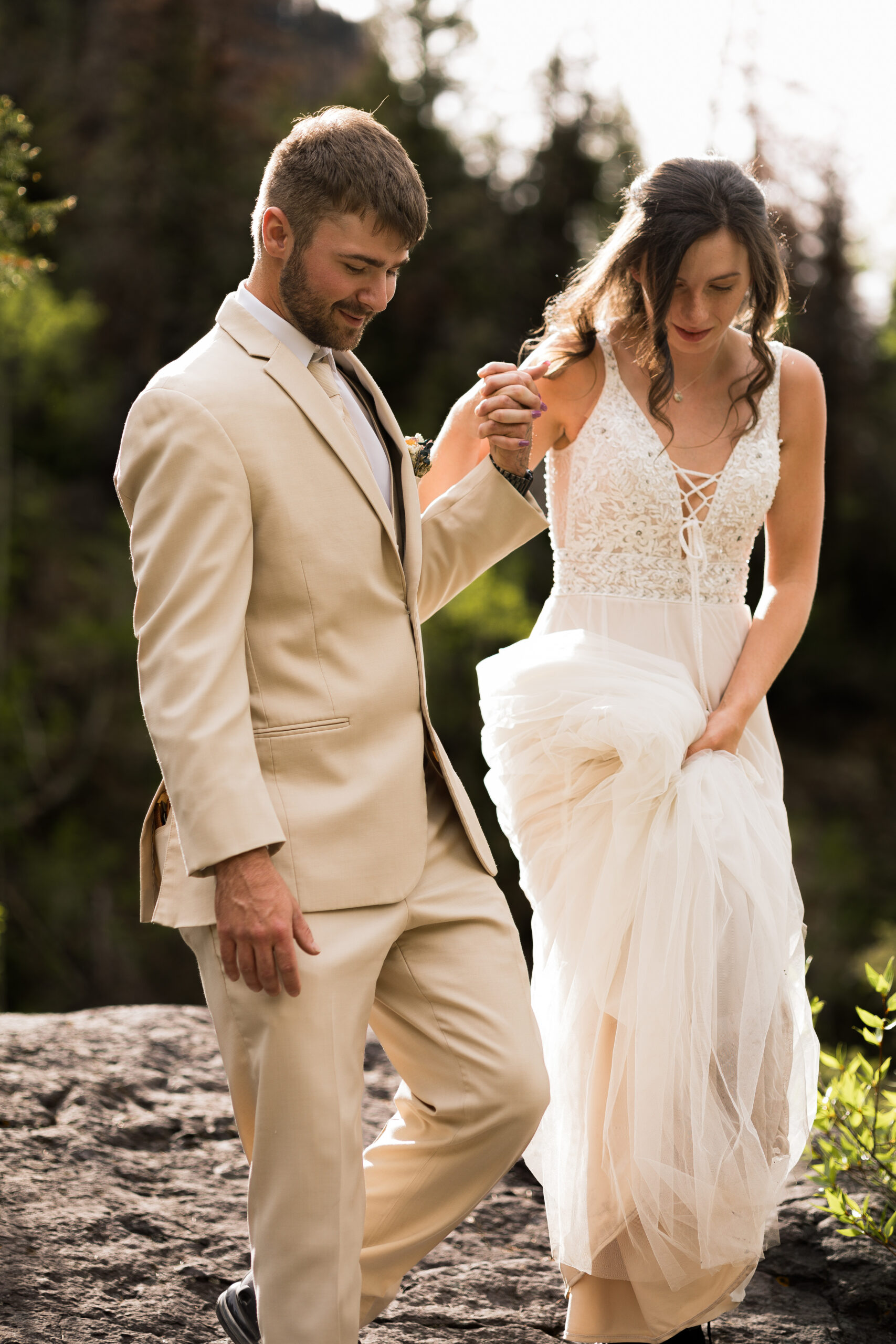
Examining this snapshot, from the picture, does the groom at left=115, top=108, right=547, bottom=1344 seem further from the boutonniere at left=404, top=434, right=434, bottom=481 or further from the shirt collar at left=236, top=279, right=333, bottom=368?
the boutonniere at left=404, top=434, right=434, bottom=481

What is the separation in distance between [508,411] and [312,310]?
431 mm

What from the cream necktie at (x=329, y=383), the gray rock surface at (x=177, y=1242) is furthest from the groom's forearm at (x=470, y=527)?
the gray rock surface at (x=177, y=1242)

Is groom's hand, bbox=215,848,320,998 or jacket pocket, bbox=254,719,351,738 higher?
jacket pocket, bbox=254,719,351,738

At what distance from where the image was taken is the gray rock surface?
268 cm

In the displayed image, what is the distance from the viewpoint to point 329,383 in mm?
2221

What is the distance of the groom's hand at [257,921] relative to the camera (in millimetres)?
1928

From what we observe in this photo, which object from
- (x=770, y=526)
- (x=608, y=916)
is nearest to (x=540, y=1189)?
(x=608, y=916)

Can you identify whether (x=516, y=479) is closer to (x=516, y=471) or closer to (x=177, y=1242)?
(x=516, y=471)

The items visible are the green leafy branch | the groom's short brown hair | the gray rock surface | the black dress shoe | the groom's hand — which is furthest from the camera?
the green leafy branch

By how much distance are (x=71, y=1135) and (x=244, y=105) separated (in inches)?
699

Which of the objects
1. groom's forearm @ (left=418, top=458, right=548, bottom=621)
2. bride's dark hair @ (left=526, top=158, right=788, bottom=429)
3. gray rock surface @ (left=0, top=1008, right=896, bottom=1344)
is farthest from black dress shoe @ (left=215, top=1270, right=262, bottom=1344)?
bride's dark hair @ (left=526, top=158, right=788, bottom=429)

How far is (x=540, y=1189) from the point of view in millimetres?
3633

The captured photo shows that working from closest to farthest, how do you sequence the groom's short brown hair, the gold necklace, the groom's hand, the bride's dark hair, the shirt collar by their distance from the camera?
1. the groom's hand
2. the groom's short brown hair
3. the shirt collar
4. the bride's dark hair
5. the gold necklace

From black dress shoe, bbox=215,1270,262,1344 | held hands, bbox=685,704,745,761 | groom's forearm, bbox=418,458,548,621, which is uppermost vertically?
groom's forearm, bbox=418,458,548,621
